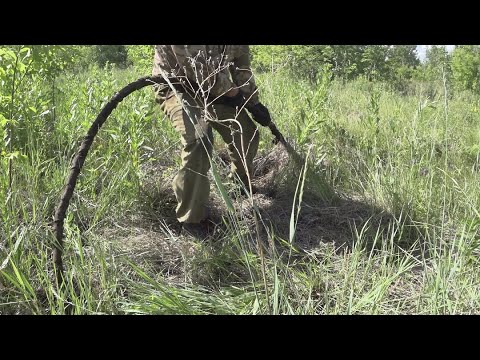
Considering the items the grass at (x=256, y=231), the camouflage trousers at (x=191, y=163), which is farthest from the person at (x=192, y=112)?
the grass at (x=256, y=231)

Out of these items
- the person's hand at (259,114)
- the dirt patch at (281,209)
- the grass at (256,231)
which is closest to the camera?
the grass at (256,231)

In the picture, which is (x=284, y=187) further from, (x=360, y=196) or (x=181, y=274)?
(x=181, y=274)

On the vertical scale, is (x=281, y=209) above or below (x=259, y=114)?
below

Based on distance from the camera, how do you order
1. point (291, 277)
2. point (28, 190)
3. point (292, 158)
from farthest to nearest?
point (292, 158) → point (28, 190) → point (291, 277)

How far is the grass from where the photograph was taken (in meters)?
1.77

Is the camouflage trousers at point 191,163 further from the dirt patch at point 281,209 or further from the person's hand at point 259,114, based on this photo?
the person's hand at point 259,114

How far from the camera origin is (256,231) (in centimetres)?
185

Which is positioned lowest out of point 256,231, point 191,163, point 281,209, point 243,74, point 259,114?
point 281,209

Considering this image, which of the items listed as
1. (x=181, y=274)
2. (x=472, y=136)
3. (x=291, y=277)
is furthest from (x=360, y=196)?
(x=472, y=136)

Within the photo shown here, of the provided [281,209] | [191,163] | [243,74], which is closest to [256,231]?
[191,163]

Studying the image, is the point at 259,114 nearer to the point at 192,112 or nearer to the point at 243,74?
the point at 243,74

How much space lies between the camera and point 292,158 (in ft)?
10.6

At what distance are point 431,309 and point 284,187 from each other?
5.42 feet

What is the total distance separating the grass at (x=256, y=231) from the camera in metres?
1.77
